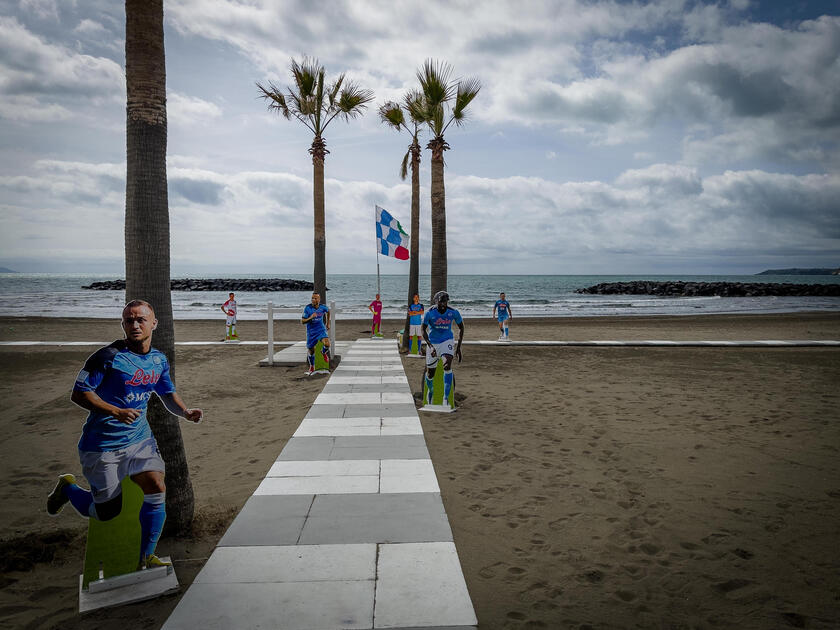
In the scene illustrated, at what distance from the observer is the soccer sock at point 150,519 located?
10.9 feet

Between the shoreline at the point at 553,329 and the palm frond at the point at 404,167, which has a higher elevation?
the palm frond at the point at 404,167

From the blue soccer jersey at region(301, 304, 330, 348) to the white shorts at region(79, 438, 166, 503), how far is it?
8347 mm

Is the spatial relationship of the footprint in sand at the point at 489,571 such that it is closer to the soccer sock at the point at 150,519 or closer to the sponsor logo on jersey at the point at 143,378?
the soccer sock at the point at 150,519

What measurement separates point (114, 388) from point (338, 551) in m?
2.13

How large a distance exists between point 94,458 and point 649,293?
246 feet

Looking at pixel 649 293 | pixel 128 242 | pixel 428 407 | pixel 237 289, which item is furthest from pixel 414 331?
pixel 237 289

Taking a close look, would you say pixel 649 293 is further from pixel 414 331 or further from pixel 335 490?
pixel 335 490

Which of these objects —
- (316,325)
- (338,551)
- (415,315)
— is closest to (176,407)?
(338,551)

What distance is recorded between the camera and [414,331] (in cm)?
1550

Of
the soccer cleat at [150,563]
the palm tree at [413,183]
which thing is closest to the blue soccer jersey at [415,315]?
the palm tree at [413,183]

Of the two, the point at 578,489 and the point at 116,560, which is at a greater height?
the point at 116,560

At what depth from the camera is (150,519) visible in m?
3.32

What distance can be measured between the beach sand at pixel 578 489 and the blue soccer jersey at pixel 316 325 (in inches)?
41.5

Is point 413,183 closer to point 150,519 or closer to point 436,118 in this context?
point 436,118
